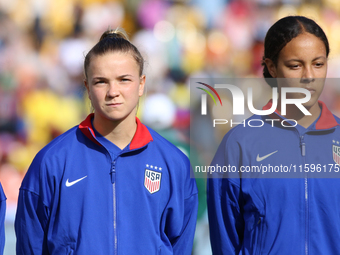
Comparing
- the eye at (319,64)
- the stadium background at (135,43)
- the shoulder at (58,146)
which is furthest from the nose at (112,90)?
the stadium background at (135,43)

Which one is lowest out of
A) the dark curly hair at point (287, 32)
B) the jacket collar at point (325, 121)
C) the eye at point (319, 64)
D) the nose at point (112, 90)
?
the jacket collar at point (325, 121)

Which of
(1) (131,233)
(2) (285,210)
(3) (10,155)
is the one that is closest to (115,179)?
(1) (131,233)

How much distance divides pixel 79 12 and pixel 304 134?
1.95 m

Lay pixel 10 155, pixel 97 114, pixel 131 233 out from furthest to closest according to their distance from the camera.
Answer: pixel 10 155
pixel 97 114
pixel 131 233

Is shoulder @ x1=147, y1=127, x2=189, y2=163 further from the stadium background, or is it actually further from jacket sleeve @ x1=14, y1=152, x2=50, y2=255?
the stadium background

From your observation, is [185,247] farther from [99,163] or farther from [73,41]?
[73,41]

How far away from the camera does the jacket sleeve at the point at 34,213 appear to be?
6.11ft

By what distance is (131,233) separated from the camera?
6.09ft

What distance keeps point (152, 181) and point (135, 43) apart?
1493 mm

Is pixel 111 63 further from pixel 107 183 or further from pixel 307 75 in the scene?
pixel 307 75

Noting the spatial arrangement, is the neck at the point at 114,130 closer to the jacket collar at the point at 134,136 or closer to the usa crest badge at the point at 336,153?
the jacket collar at the point at 134,136

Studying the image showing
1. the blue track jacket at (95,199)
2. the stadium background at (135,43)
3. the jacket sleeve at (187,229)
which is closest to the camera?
the blue track jacket at (95,199)

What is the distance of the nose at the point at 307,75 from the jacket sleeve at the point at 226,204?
0.41 metres

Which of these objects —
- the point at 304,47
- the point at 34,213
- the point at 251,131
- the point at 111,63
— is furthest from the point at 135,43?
the point at 34,213
